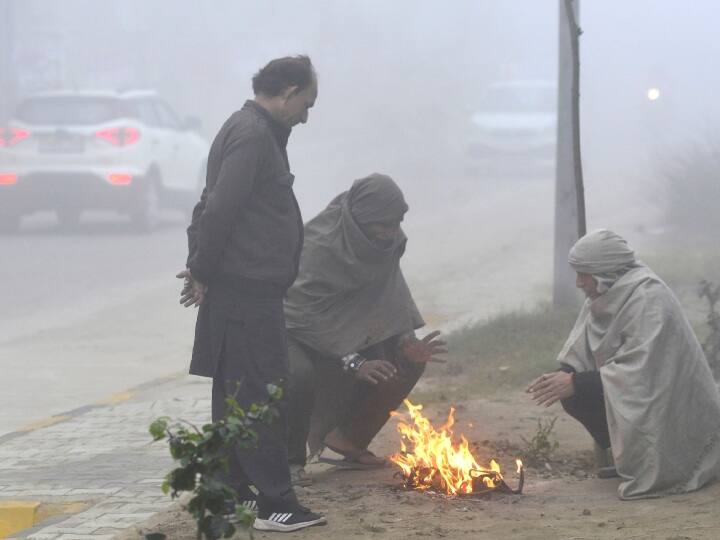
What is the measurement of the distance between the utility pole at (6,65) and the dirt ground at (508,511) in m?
20.8

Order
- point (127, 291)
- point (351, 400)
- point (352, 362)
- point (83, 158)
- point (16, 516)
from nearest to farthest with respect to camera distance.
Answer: point (16, 516)
point (352, 362)
point (351, 400)
point (127, 291)
point (83, 158)

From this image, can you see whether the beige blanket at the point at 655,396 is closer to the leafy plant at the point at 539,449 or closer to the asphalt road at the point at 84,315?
the leafy plant at the point at 539,449

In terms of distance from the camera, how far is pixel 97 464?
6.28m

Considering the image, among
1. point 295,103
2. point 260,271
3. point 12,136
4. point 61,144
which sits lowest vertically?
point 260,271

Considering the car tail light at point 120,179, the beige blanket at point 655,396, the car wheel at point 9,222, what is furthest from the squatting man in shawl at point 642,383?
the car wheel at point 9,222

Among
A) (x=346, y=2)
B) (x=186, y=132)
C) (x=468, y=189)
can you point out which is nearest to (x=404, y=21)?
(x=346, y=2)

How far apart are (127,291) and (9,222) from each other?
484cm

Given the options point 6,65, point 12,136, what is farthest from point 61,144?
point 6,65

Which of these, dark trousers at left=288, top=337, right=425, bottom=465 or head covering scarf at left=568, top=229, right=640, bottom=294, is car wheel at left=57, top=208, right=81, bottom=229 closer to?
dark trousers at left=288, top=337, right=425, bottom=465

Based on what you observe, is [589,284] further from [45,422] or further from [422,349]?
[45,422]

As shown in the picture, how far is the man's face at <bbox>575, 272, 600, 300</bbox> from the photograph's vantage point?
17.3ft

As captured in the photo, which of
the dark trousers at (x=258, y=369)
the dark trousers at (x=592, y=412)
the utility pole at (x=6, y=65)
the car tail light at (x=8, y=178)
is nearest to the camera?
the dark trousers at (x=258, y=369)

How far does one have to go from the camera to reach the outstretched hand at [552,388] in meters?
5.18

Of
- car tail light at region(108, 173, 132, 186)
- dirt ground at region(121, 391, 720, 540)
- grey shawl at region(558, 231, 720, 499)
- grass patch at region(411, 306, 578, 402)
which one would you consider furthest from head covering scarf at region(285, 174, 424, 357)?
car tail light at region(108, 173, 132, 186)
